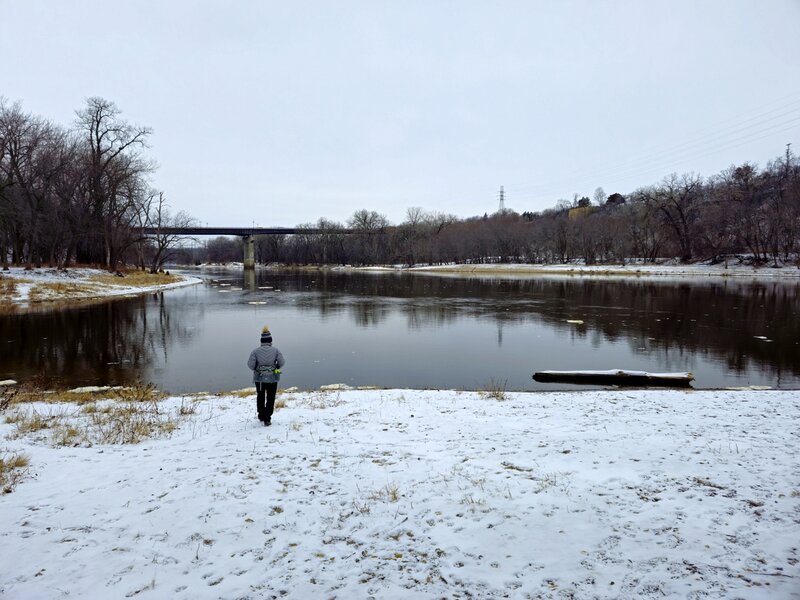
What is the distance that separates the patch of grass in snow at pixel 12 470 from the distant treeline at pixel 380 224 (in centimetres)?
3690

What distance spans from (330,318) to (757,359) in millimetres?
19776

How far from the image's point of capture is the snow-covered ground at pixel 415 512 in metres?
3.90

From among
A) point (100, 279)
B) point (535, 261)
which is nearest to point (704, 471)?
point (100, 279)

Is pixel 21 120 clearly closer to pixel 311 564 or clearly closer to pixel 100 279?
pixel 100 279

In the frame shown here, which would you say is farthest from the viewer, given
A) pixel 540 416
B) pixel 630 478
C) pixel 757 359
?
pixel 757 359

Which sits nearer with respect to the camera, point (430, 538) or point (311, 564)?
point (311, 564)

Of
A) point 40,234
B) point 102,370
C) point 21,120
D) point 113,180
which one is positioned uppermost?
point 21,120

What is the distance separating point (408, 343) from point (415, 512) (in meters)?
14.6

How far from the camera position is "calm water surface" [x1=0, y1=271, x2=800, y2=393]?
1412cm

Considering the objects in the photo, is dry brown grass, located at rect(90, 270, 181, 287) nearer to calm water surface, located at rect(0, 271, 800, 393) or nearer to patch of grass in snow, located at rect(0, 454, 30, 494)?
calm water surface, located at rect(0, 271, 800, 393)

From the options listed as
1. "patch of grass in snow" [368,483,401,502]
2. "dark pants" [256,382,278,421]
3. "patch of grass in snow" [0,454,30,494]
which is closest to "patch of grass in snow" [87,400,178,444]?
"patch of grass in snow" [0,454,30,494]

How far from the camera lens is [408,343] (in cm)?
1953

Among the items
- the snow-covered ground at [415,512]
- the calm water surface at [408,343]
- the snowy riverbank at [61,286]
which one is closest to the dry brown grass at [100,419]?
the snow-covered ground at [415,512]

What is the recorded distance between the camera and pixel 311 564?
4.14m
